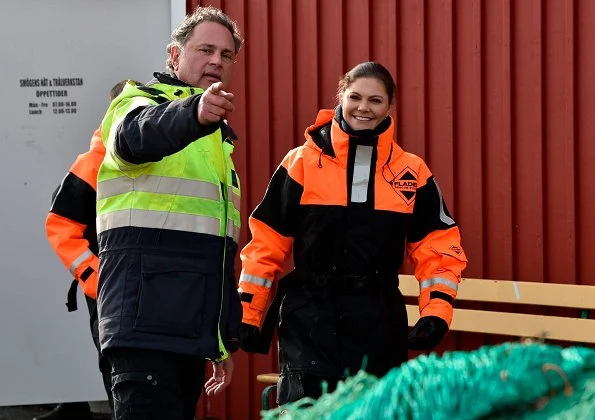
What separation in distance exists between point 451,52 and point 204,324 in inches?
138

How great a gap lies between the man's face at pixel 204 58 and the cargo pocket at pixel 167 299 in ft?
2.45

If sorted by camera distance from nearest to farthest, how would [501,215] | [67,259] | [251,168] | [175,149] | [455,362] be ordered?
1. [455,362]
2. [175,149]
3. [67,259]
4. [501,215]
5. [251,168]

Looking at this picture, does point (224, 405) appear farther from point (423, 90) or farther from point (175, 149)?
point (175, 149)

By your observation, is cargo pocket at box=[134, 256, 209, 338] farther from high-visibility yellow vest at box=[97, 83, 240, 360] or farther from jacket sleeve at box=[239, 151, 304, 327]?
jacket sleeve at box=[239, 151, 304, 327]

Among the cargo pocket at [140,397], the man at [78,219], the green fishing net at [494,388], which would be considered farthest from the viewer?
the man at [78,219]

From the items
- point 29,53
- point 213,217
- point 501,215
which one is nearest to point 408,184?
point 213,217

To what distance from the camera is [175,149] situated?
12.9 feet

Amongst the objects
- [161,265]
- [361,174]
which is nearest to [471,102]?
[361,174]

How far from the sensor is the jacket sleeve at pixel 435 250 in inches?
205

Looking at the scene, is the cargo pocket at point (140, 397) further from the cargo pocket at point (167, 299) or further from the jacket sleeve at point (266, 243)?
the jacket sleeve at point (266, 243)

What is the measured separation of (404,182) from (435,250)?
344 millimetres

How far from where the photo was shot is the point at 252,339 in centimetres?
519

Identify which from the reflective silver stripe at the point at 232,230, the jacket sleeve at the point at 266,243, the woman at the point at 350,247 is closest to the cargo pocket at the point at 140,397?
the reflective silver stripe at the point at 232,230

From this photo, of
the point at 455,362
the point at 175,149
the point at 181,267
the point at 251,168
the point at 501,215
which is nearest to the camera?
the point at 455,362
